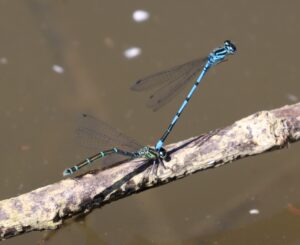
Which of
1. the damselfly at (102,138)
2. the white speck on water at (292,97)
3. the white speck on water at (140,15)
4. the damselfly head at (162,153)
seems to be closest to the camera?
the damselfly head at (162,153)

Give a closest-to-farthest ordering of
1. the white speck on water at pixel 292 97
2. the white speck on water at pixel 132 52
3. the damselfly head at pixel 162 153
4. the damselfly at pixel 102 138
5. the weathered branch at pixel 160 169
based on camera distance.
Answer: the weathered branch at pixel 160 169
the damselfly head at pixel 162 153
the damselfly at pixel 102 138
the white speck on water at pixel 292 97
the white speck on water at pixel 132 52

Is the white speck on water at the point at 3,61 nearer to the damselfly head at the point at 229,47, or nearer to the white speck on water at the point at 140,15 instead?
the white speck on water at the point at 140,15

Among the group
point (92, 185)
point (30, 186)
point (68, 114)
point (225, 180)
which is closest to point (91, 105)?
point (68, 114)

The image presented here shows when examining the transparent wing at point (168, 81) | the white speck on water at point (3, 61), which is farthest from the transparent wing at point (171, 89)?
the white speck on water at point (3, 61)

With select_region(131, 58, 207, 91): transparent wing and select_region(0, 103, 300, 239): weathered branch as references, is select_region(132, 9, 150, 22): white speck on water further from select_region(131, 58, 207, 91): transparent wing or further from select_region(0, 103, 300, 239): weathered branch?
select_region(0, 103, 300, 239): weathered branch

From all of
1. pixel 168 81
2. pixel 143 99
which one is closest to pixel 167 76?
pixel 168 81

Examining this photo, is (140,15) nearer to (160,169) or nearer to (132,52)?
(132,52)

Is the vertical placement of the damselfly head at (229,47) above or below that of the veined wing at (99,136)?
above
